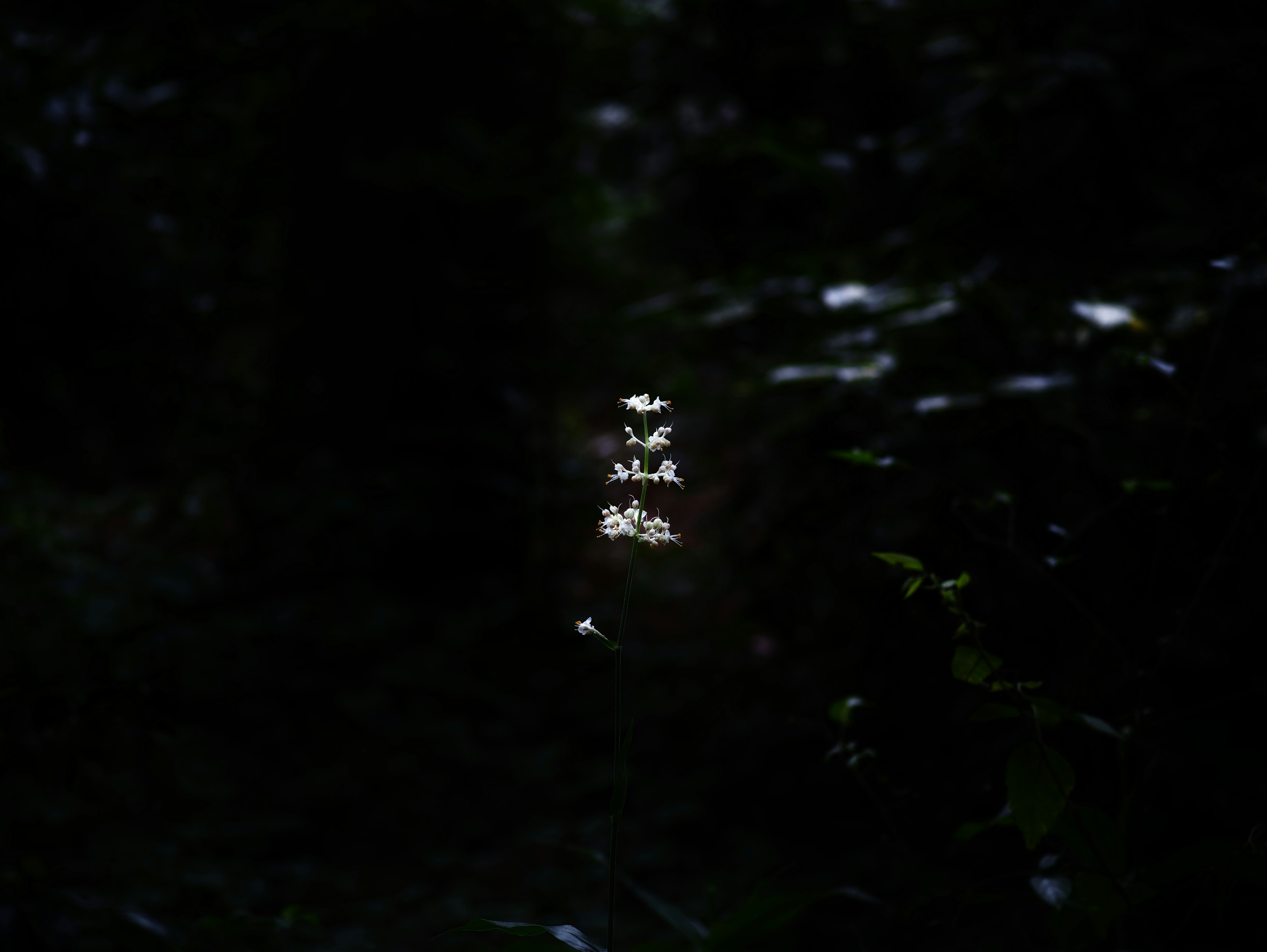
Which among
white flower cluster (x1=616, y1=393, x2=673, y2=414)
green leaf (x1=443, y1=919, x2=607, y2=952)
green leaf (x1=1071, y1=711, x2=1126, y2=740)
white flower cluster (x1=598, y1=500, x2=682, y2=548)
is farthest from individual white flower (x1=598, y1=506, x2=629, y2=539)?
green leaf (x1=1071, y1=711, x2=1126, y2=740)

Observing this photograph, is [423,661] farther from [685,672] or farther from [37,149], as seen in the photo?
[37,149]

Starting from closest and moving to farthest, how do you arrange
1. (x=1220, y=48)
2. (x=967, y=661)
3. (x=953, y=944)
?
(x=967, y=661) < (x=953, y=944) < (x=1220, y=48)

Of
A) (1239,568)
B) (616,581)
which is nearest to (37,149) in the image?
(1239,568)

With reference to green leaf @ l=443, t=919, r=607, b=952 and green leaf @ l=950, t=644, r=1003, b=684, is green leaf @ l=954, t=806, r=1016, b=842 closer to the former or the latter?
green leaf @ l=950, t=644, r=1003, b=684

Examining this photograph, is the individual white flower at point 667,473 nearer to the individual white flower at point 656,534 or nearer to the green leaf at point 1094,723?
the individual white flower at point 656,534

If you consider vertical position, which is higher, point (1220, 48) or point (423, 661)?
point (1220, 48)

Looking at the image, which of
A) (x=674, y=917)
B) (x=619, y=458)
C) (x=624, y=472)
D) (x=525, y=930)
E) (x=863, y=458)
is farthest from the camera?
(x=619, y=458)

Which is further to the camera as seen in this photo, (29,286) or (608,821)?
(608,821)

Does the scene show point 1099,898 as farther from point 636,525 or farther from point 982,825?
point 636,525

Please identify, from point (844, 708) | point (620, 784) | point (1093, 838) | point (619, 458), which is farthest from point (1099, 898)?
point (619, 458)
